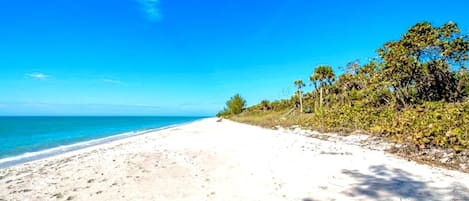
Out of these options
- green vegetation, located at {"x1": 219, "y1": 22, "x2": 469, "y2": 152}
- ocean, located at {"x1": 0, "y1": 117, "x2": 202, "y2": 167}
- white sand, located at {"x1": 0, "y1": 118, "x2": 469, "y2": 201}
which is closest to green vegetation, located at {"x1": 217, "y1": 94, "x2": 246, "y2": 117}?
ocean, located at {"x1": 0, "y1": 117, "x2": 202, "y2": 167}

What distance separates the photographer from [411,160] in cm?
811

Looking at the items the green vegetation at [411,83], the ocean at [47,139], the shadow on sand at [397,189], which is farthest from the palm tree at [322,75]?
the shadow on sand at [397,189]

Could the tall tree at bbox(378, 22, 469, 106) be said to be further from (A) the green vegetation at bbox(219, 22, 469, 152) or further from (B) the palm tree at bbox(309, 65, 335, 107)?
(B) the palm tree at bbox(309, 65, 335, 107)

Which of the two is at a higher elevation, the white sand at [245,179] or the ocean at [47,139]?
the white sand at [245,179]

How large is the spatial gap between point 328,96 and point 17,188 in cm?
3328

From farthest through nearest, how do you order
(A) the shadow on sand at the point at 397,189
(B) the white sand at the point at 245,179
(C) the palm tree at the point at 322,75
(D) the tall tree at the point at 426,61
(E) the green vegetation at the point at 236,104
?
(E) the green vegetation at the point at 236,104
(C) the palm tree at the point at 322,75
(D) the tall tree at the point at 426,61
(B) the white sand at the point at 245,179
(A) the shadow on sand at the point at 397,189

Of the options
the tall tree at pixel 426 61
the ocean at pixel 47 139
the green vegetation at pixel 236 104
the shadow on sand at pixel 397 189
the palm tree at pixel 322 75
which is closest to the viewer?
the shadow on sand at pixel 397 189

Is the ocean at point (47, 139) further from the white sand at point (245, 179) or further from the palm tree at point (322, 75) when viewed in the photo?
the palm tree at point (322, 75)

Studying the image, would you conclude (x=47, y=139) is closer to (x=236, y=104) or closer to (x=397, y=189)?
(x=397, y=189)

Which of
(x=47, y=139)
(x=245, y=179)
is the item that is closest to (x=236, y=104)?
(x=47, y=139)

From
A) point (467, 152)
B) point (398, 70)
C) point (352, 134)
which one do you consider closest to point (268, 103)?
point (398, 70)

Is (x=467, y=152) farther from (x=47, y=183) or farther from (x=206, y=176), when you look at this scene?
(x=47, y=183)

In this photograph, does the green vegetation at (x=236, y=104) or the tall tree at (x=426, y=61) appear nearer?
the tall tree at (x=426, y=61)

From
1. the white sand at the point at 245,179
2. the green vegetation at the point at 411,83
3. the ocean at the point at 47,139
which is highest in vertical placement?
the green vegetation at the point at 411,83
